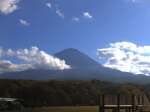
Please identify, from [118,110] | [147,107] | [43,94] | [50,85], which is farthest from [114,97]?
[50,85]

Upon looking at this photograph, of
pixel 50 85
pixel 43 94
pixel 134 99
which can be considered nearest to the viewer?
pixel 134 99

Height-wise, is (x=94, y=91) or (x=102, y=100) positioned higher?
(x=94, y=91)

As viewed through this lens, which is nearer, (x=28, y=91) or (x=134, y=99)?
(x=134, y=99)

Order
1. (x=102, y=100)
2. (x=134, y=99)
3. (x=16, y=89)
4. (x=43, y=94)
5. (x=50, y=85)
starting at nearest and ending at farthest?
(x=102, y=100), (x=134, y=99), (x=43, y=94), (x=16, y=89), (x=50, y=85)

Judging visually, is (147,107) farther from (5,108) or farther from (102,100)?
(5,108)

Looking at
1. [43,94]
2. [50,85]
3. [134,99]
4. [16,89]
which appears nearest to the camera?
[134,99]

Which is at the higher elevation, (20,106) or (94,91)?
(94,91)

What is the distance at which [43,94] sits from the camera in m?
129

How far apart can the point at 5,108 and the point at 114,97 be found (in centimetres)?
667

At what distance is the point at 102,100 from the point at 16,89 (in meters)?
115

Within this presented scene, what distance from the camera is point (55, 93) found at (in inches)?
5413

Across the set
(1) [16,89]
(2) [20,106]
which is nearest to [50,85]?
(1) [16,89]

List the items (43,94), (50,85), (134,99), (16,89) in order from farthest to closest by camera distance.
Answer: (50,85)
(16,89)
(43,94)
(134,99)

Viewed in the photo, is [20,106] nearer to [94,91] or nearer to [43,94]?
[43,94]
